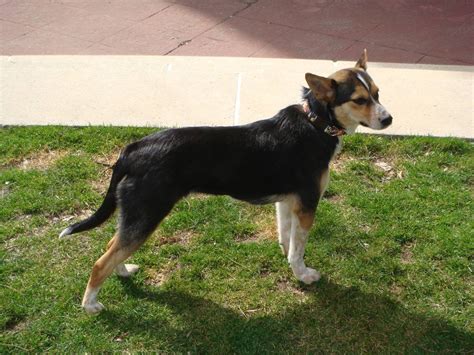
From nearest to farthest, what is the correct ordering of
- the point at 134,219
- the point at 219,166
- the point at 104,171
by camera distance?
the point at 134,219 < the point at 219,166 < the point at 104,171

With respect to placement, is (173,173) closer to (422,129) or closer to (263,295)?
(263,295)

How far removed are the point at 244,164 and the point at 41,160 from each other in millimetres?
2608

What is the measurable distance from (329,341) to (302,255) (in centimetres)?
65

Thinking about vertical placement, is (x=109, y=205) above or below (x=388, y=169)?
above

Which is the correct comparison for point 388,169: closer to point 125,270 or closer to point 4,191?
point 125,270

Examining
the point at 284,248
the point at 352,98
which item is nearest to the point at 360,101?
the point at 352,98

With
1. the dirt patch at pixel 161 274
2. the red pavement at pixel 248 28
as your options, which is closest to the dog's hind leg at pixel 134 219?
the dirt patch at pixel 161 274

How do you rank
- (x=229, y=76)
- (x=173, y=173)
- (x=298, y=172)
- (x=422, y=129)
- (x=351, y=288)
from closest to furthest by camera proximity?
(x=173, y=173) → (x=298, y=172) → (x=351, y=288) → (x=422, y=129) → (x=229, y=76)

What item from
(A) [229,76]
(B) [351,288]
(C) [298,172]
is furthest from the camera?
(A) [229,76]

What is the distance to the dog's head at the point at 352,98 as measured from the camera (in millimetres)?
3857

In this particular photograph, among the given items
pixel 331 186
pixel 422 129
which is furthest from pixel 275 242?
pixel 422 129

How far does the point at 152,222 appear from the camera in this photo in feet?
12.1

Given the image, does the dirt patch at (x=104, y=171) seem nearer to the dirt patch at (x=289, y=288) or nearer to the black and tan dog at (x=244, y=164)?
the black and tan dog at (x=244, y=164)

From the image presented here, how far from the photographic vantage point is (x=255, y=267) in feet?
14.4
